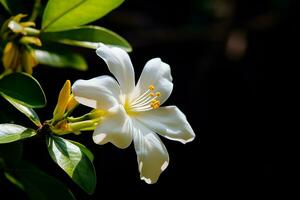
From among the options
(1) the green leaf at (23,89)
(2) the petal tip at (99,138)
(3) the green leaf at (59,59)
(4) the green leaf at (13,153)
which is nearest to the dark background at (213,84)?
(3) the green leaf at (59,59)

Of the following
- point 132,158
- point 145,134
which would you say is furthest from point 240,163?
point 145,134

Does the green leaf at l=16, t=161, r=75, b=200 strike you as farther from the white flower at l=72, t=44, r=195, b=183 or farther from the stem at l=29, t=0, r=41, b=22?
the stem at l=29, t=0, r=41, b=22

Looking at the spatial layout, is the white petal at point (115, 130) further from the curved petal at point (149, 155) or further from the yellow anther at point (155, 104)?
the yellow anther at point (155, 104)

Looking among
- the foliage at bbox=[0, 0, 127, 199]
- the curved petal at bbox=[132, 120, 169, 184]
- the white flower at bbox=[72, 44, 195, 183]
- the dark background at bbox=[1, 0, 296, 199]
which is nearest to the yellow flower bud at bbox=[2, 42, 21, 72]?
the foliage at bbox=[0, 0, 127, 199]

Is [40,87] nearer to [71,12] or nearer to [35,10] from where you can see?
[71,12]

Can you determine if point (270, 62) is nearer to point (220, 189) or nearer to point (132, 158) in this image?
point (220, 189)

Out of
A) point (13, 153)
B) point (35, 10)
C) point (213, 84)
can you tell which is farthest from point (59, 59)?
point (213, 84)

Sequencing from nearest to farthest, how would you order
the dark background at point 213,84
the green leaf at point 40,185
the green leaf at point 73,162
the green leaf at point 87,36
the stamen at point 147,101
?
the green leaf at point 73,162
the green leaf at point 40,185
the stamen at point 147,101
the green leaf at point 87,36
the dark background at point 213,84
